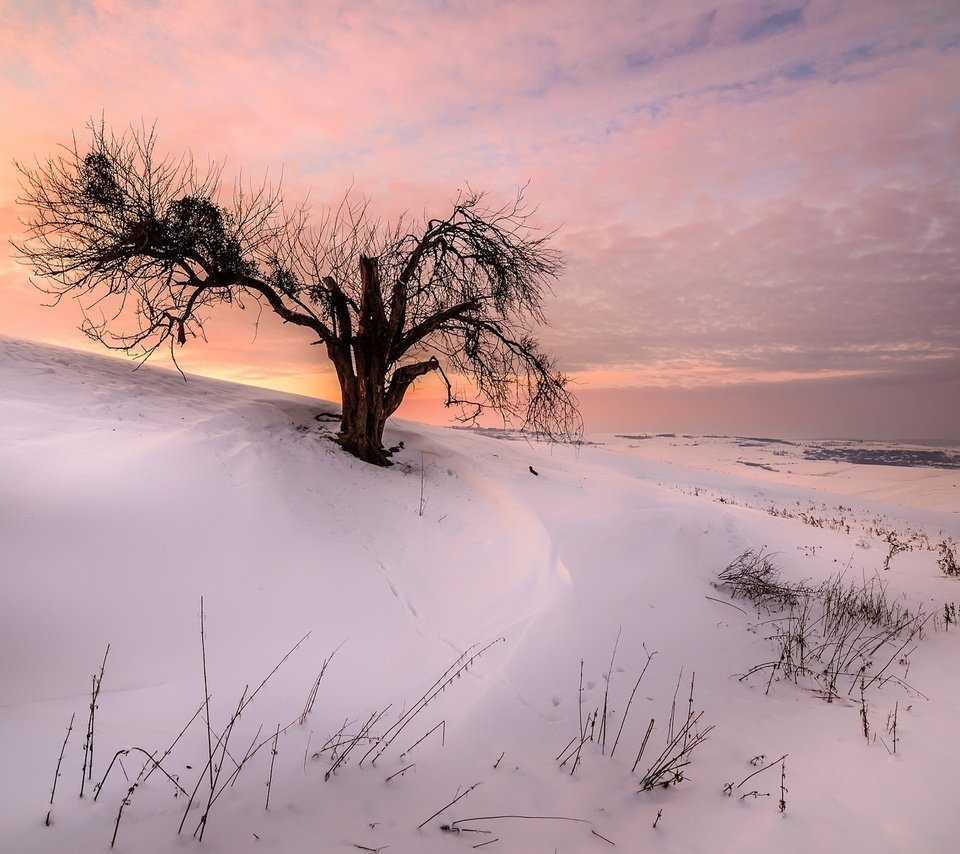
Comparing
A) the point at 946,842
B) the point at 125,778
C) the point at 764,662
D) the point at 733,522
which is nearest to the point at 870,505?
the point at 733,522

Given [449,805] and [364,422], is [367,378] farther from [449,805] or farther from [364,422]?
[449,805]

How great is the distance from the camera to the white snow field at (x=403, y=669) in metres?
2.90

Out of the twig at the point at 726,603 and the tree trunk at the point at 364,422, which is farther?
the tree trunk at the point at 364,422

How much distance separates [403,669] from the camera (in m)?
4.71

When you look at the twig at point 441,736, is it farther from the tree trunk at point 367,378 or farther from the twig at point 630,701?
the tree trunk at point 367,378

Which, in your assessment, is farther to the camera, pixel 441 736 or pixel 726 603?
pixel 726 603

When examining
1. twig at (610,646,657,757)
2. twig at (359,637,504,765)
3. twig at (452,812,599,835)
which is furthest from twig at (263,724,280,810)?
twig at (610,646,657,757)

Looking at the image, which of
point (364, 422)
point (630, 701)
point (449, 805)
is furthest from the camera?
point (364, 422)

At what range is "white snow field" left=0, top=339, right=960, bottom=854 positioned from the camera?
2.90 metres

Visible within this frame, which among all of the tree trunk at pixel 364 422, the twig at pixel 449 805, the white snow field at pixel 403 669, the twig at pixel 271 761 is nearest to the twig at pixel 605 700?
the white snow field at pixel 403 669

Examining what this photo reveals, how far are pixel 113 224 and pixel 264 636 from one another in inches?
345

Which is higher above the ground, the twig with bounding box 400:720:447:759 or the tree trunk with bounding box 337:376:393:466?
the tree trunk with bounding box 337:376:393:466

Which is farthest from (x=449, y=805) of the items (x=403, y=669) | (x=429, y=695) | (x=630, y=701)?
(x=630, y=701)

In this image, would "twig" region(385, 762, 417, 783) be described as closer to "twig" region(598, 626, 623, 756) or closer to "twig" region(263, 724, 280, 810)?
"twig" region(263, 724, 280, 810)
